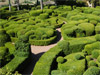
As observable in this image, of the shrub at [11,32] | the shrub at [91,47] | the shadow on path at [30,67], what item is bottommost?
the shadow on path at [30,67]

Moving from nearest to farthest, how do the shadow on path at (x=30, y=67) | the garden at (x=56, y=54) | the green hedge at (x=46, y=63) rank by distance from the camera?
the green hedge at (x=46, y=63), the garden at (x=56, y=54), the shadow on path at (x=30, y=67)

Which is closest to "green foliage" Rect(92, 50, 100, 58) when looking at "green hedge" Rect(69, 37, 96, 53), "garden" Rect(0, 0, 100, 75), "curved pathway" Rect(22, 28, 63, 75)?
"garden" Rect(0, 0, 100, 75)

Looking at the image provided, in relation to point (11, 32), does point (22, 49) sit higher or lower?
lower

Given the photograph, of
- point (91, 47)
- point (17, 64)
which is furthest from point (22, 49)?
point (91, 47)

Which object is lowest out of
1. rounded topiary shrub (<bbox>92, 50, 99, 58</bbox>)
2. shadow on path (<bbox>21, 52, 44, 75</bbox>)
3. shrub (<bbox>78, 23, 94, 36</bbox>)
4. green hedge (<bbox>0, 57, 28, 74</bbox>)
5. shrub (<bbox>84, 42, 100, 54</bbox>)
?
shadow on path (<bbox>21, 52, 44, 75</bbox>)

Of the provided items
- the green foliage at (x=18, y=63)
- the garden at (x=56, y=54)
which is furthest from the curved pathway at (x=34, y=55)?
the green foliage at (x=18, y=63)

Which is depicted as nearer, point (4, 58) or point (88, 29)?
point (4, 58)

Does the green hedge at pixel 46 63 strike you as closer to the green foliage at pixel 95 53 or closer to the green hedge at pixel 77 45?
the green hedge at pixel 77 45

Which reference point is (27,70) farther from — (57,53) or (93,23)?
(93,23)

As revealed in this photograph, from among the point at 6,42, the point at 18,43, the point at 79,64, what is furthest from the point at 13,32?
the point at 79,64

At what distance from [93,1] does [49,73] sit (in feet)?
121

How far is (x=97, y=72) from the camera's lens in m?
10.0

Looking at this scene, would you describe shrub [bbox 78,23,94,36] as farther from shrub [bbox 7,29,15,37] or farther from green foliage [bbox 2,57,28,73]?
shrub [bbox 7,29,15,37]

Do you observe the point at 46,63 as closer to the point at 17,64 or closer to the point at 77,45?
the point at 17,64
